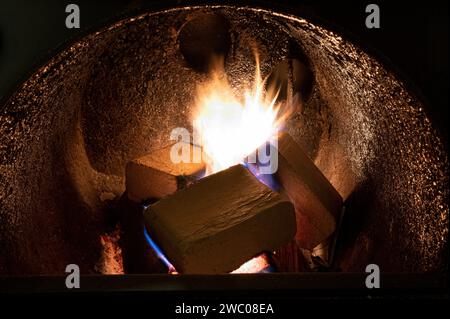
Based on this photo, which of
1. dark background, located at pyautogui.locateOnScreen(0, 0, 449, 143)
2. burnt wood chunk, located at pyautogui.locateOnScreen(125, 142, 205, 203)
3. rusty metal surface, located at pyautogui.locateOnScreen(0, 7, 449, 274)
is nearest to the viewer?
dark background, located at pyautogui.locateOnScreen(0, 0, 449, 143)

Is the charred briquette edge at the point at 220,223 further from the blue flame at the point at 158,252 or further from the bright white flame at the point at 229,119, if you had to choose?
the bright white flame at the point at 229,119

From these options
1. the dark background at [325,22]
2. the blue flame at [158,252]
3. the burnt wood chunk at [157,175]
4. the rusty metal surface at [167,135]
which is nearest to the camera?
the dark background at [325,22]

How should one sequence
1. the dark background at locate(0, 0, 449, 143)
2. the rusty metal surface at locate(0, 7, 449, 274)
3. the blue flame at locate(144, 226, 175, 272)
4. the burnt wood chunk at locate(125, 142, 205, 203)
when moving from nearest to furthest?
the dark background at locate(0, 0, 449, 143), the rusty metal surface at locate(0, 7, 449, 274), the blue flame at locate(144, 226, 175, 272), the burnt wood chunk at locate(125, 142, 205, 203)

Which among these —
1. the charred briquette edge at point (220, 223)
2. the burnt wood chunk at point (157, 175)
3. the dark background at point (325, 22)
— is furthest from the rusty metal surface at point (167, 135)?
the charred briquette edge at point (220, 223)

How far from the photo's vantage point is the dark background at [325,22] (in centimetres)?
106

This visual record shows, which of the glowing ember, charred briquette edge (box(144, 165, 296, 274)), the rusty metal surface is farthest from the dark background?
the glowing ember

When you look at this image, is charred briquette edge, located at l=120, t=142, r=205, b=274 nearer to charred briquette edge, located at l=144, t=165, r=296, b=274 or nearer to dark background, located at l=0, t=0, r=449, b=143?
charred briquette edge, located at l=144, t=165, r=296, b=274

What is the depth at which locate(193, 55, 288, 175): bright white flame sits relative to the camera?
67.5 inches

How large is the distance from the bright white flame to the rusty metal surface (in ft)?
0.14

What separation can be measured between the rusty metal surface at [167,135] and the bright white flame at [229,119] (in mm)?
43

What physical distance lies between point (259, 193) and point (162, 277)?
0.46m
